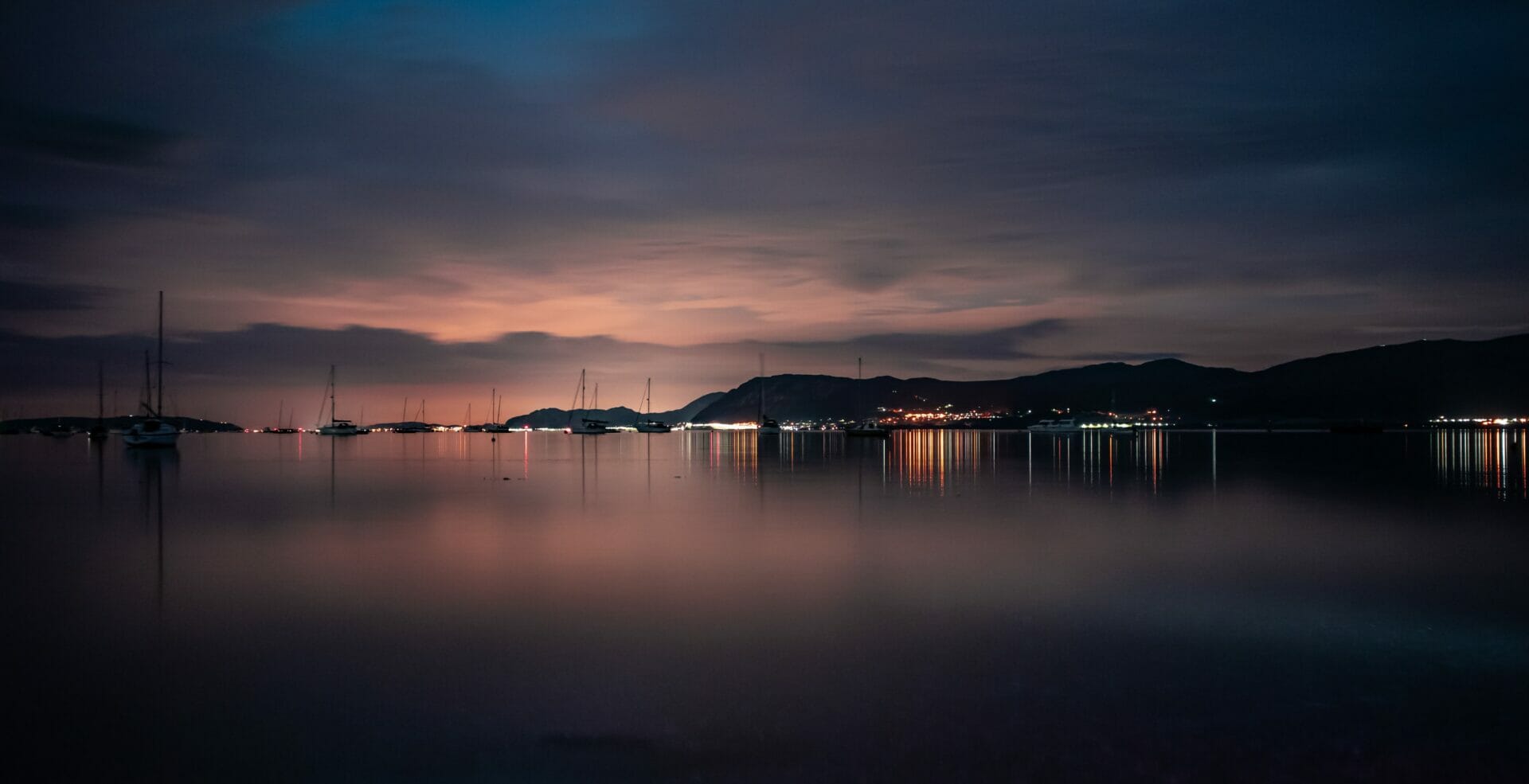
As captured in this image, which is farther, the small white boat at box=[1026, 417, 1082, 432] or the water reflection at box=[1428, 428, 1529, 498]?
the small white boat at box=[1026, 417, 1082, 432]

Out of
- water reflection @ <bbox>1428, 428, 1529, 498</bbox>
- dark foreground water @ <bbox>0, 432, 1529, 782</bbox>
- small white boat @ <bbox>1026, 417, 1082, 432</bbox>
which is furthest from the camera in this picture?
small white boat @ <bbox>1026, 417, 1082, 432</bbox>

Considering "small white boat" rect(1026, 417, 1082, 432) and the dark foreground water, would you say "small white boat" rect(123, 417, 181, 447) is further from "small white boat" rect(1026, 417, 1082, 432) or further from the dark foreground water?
"small white boat" rect(1026, 417, 1082, 432)

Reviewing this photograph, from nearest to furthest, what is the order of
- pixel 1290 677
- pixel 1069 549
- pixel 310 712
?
pixel 310 712, pixel 1290 677, pixel 1069 549

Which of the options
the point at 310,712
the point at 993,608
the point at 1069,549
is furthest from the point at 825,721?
the point at 1069,549

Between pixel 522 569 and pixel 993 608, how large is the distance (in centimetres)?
735

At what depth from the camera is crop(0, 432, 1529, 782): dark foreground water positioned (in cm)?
726

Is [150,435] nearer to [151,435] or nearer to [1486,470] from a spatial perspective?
[151,435]

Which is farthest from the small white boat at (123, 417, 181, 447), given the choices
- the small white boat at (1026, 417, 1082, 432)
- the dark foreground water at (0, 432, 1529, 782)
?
the small white boat at (1026, 417, 1082, 432)

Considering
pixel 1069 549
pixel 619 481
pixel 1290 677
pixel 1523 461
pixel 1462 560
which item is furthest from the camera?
pixel 1523 461

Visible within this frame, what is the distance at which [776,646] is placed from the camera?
34.3 feet

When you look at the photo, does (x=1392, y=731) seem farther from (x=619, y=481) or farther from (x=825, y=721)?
(x=619, y=481)

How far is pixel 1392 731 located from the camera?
7.64 meters

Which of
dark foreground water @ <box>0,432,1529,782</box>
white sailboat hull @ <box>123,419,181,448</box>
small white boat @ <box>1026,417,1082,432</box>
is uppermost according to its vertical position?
white sailboat hull @ <box>123,419,181,448</box>

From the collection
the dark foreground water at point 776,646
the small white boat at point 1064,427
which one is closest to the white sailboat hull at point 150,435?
the dark foreground water at point 776,646
